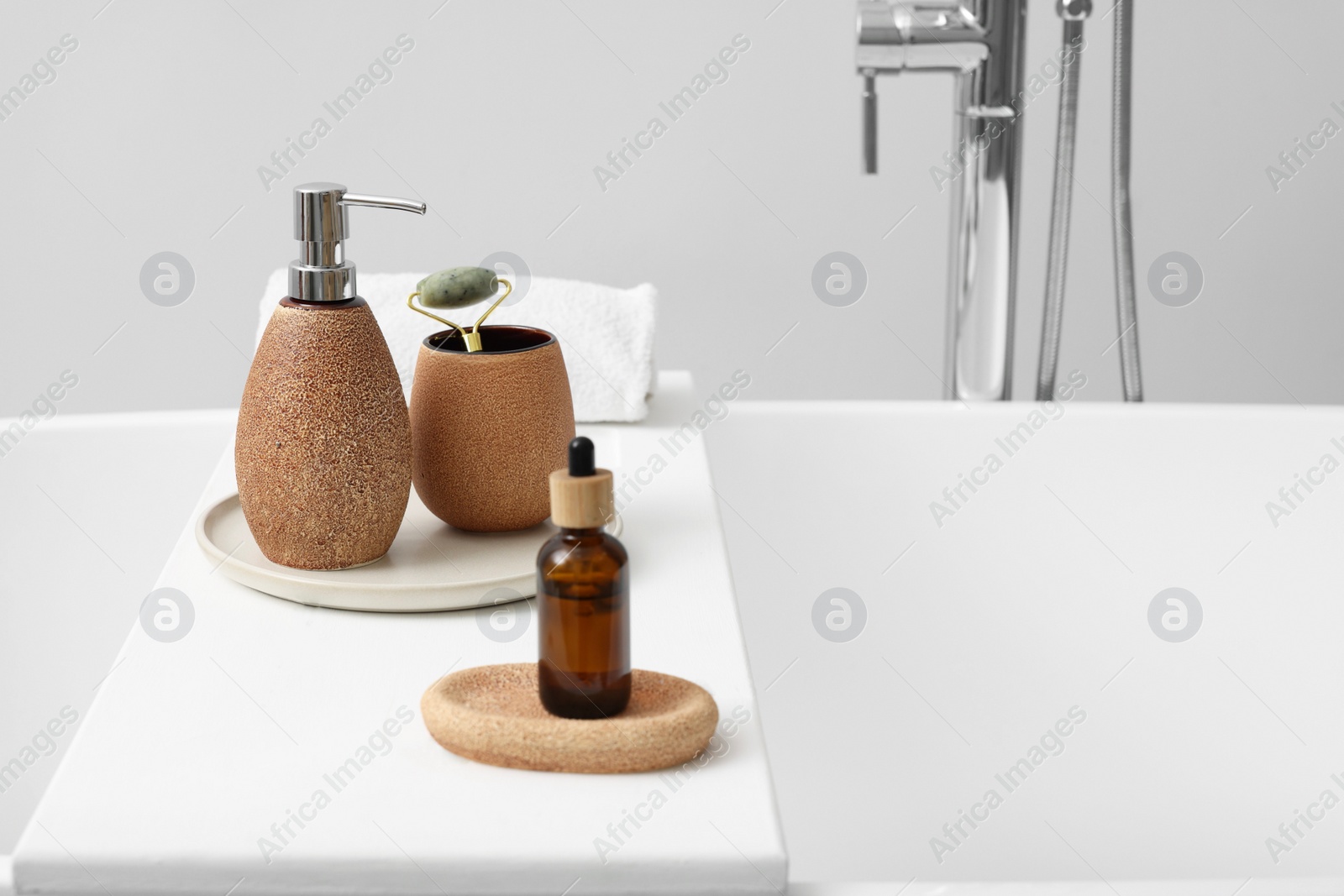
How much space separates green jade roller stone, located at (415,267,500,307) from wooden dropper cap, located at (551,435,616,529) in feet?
0.79

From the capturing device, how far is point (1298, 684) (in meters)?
1.06

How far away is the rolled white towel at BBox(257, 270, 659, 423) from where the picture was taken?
975mm

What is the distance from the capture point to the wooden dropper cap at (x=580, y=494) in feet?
1.61

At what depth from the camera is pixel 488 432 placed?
684 mm

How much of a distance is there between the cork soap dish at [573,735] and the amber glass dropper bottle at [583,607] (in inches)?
0.4

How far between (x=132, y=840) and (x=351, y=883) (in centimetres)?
8

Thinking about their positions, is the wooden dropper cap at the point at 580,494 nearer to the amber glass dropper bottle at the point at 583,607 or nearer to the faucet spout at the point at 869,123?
the amber glass dropper bottle at the point at 583,607

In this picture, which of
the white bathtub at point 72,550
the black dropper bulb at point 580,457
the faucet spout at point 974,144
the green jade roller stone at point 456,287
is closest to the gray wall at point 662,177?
the faucet spout at point 974,144

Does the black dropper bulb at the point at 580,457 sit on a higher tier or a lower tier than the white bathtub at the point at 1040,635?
higher

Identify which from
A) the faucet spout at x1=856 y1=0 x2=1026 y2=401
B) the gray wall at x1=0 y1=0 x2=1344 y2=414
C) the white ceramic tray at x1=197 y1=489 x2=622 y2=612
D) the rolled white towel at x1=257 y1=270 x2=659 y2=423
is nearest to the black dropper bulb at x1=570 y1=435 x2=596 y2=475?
the white ceramic tray at x1=197 y1=489 x2=622 y2=612

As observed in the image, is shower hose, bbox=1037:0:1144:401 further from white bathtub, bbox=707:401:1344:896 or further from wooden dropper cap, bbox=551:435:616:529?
wooden dropper cap, bbox=551:435:616:529

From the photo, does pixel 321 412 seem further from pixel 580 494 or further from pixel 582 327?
pixel 582 327

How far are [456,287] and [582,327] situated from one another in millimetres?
291

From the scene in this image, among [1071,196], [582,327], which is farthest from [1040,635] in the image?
[582,327]
